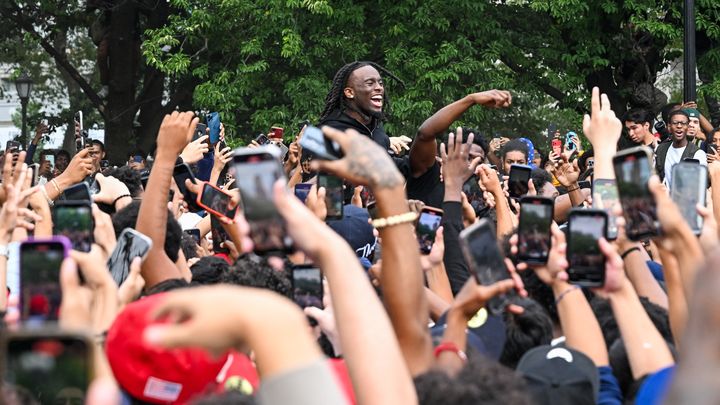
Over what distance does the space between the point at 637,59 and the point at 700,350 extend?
18.1 m

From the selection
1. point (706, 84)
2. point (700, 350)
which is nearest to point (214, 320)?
point (700, 350)

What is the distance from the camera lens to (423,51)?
18.4 m

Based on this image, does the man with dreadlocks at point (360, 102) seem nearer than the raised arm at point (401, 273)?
No

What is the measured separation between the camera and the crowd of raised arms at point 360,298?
2240 mm

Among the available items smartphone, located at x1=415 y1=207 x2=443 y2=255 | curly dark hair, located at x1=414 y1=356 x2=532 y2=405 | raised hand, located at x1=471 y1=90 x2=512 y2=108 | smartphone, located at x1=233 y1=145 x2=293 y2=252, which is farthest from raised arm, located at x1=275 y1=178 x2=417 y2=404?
raised hand, located at x1=471 y1=90 x2=512 y2=108

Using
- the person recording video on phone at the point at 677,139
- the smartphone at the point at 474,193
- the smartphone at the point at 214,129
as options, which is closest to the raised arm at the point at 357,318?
the smartphone at the point at 474,193

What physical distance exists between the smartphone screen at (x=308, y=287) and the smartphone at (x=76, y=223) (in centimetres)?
76

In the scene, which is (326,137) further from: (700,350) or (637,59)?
(637,59)

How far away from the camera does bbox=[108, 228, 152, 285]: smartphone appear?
4.39m

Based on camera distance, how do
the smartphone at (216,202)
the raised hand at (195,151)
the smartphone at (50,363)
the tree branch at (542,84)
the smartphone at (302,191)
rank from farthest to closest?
the tree branch at (542,84) → the raised hand at (195,151) → the smartphone at (302,191) → the smartphone at (216,202) → the smartphone at (50,363)

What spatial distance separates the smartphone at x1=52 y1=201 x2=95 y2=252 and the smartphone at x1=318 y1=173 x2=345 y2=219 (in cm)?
125

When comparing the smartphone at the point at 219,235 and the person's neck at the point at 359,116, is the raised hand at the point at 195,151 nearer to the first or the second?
the smartphone at the point at 219,235

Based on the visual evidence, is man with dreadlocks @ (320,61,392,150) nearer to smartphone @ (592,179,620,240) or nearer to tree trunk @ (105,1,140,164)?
smartphone @ (592,179,620,240)

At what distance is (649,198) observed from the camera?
12.7 feet
